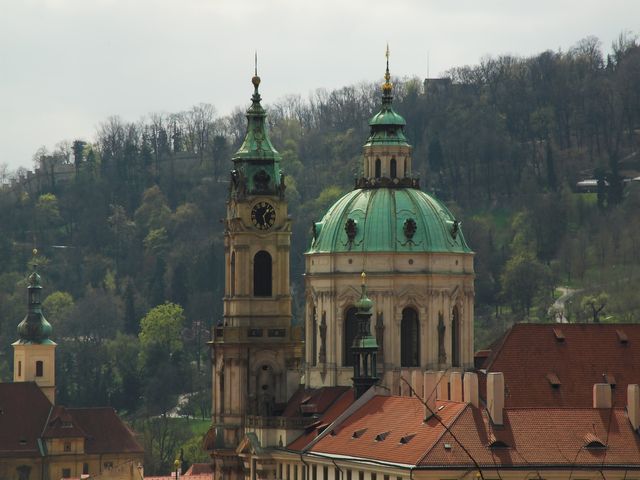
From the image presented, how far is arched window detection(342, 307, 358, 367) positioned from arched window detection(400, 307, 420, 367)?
2.63m

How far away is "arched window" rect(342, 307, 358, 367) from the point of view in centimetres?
15100

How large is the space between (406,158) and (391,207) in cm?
477

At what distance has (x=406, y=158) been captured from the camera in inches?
6147

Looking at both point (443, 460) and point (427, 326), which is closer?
point (443, 460)

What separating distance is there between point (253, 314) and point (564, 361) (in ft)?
73.9

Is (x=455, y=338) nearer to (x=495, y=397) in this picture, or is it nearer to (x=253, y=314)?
(x=253, y=314)

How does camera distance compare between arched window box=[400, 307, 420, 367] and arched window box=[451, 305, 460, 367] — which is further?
arched window box=[451, 305, 460, 367]

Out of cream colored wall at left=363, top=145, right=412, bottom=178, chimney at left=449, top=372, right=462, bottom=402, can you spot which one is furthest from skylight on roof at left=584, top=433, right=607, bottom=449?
cream colored wall at left=363, top=145, right=412, bottom=178

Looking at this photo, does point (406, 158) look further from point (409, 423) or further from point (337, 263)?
point (409, 423)

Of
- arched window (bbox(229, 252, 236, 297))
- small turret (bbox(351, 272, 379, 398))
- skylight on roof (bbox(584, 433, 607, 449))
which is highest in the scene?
arched window (bbox(229, 252, 236, 297))

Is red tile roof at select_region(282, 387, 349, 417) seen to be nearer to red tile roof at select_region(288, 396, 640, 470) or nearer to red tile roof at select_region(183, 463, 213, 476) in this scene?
red tile roof at select_region(288, 396, 640, 470)

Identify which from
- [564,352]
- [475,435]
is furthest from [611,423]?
[564,352]

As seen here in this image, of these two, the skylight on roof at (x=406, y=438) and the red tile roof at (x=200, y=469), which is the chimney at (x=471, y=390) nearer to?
the skylight on roof at (x=406, y=438)

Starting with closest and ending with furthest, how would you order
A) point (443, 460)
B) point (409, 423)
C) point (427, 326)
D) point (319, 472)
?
point (443, 460)
point (409, 423)
point (319, 472)
point (427, 326)
